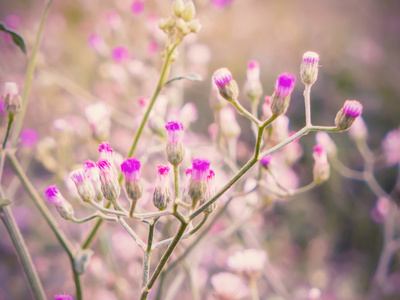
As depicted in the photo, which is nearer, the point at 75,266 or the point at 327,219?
the point at 75,266

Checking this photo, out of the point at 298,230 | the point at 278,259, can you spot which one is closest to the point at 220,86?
the point at 278,259

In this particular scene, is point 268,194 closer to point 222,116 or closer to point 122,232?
point 222,116

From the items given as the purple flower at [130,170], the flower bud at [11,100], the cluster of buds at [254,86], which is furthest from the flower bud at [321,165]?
the flower bud at [11,100]

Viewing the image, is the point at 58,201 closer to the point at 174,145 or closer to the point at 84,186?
the point at 84,186

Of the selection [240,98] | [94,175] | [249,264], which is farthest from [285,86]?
[240,98]

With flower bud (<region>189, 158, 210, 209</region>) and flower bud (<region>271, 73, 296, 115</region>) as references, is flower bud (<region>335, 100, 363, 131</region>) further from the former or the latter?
flower bud (<region>189, 158, 210, 209</region>)

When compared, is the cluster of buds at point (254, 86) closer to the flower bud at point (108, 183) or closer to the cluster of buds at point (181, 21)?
the cluster of buds at point (181, 21)
